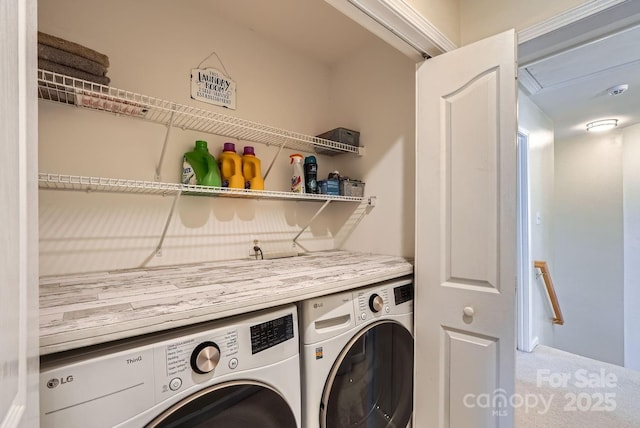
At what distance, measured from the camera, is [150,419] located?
662 mm

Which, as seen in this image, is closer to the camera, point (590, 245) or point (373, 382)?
point (373, 382)

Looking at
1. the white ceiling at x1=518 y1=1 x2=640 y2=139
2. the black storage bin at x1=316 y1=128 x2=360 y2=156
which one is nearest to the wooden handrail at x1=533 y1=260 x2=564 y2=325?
the white ceiling at x1=518 y1=1 x2=640 y2=139

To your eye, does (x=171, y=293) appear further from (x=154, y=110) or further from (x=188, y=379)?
(x=154, y=110)

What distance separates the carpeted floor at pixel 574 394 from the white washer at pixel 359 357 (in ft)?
3.37

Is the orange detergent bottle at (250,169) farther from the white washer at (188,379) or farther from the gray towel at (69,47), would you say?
the white washer at (188,379)

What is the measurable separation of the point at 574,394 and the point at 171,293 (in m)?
2.67

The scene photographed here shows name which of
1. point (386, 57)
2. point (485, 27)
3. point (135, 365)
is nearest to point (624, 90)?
point (485, 27)

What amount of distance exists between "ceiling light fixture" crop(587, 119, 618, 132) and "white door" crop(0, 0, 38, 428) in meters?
4.63

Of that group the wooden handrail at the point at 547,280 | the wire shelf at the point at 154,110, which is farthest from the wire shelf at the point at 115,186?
the wooden handrail at the point at 547,280

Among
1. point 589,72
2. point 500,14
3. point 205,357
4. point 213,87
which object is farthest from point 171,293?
point 589,72

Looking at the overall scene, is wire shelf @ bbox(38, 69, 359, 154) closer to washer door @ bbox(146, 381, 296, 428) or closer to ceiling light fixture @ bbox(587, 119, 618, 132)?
washer door @ bbox(146, 381, 296, 428)

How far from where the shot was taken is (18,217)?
38 centimetres

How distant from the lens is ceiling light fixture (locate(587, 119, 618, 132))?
10.5ft

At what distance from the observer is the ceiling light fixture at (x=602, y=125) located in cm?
319
